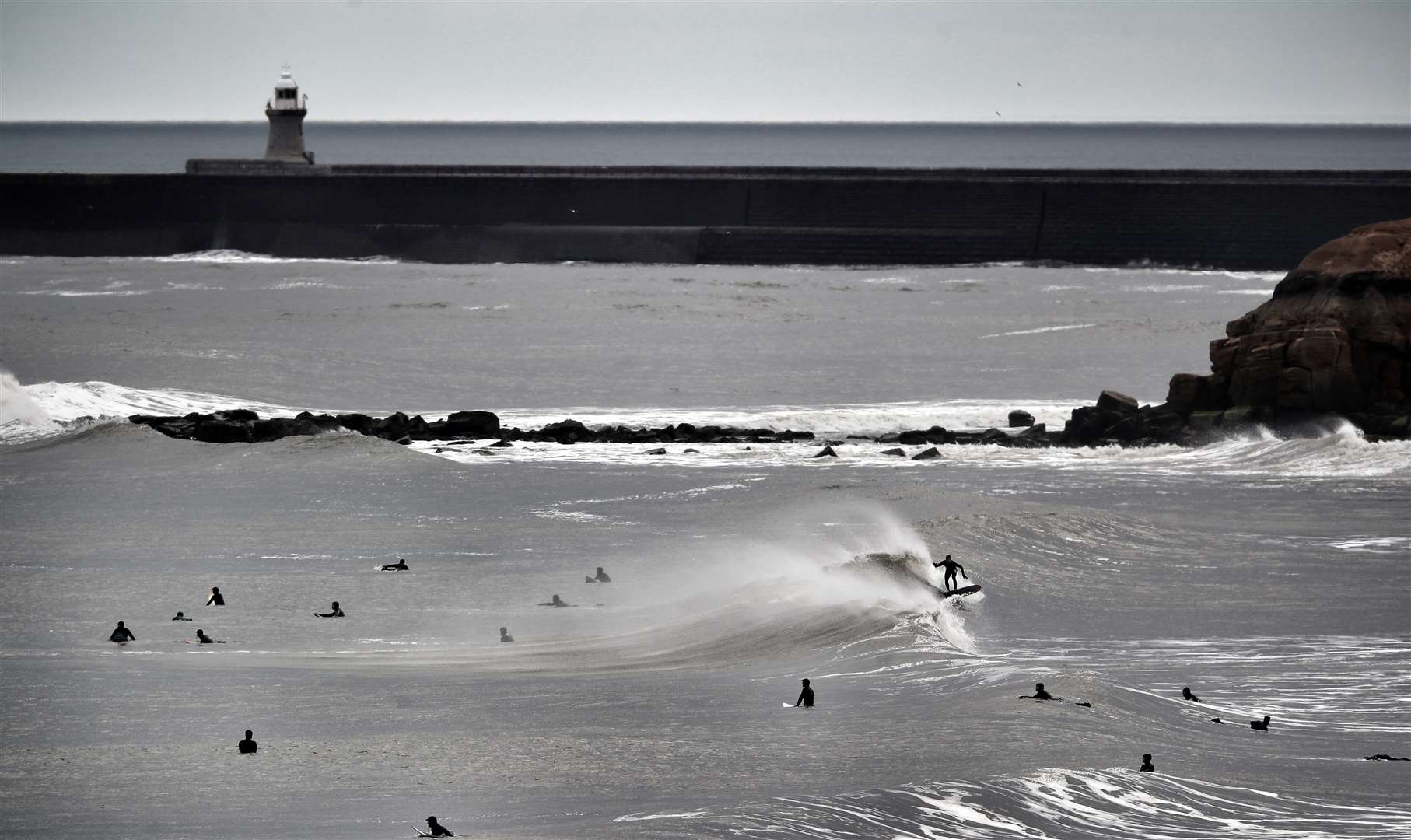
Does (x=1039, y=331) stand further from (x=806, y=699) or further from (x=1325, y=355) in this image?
(x=806, y=699)

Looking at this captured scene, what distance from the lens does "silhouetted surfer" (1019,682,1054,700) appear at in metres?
13.4

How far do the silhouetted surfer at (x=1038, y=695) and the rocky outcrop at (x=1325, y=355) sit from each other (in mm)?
12712

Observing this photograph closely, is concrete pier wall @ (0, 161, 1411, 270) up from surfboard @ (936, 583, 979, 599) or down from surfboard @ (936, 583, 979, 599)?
up

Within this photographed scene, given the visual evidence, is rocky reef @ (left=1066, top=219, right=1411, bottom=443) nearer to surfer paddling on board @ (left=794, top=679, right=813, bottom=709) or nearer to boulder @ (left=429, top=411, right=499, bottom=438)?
boulder @ (left=429, top=411, right=499, bottom=438)

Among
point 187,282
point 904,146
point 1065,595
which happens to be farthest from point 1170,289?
point 904,146

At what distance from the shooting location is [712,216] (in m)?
58.3

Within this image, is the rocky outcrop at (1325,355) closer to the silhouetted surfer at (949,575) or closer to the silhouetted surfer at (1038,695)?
the silhouetted surfer at (949,575)

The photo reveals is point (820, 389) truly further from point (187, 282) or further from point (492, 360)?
point (187, 282)

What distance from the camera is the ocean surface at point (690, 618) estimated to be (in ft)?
37.6

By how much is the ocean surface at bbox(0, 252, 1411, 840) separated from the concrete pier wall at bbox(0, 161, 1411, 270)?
2095 cm

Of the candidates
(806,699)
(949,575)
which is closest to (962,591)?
(949,575)

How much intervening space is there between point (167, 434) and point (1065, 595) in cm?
1390

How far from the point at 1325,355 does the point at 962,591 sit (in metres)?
10.00

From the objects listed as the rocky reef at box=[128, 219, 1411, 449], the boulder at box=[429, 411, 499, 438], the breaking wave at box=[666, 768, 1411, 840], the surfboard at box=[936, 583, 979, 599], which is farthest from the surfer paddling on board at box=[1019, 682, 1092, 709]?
the boulder at box=[429, 411, 499, 438]
